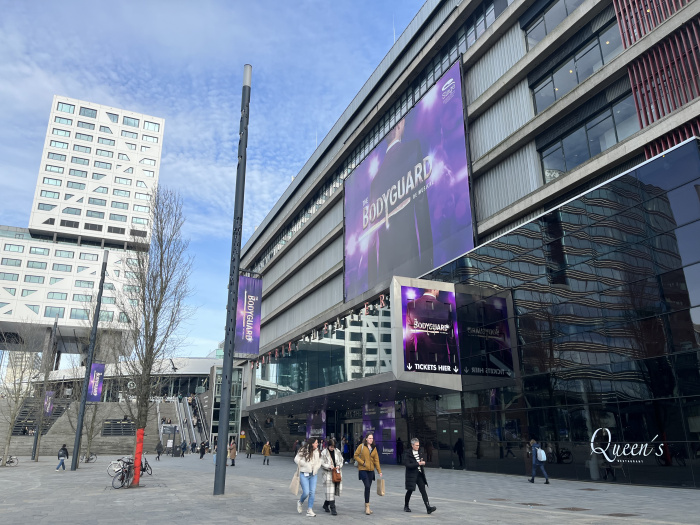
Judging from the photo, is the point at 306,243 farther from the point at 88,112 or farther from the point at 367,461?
the point at 88,112

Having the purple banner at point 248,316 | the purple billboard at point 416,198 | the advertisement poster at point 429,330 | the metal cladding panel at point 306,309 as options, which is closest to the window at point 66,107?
the metal cladding panel at point 306,309

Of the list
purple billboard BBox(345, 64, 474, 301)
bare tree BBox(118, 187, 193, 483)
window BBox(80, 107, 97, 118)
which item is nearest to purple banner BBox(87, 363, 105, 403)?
bare tree BBox(118, 187, 193, 483)

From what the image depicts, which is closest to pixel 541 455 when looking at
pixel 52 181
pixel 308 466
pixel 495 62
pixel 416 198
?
pixel 308 466

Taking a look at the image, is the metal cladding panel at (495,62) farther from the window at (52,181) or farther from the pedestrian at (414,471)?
the window at (52,181)

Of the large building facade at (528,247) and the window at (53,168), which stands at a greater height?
the window at (53,168)

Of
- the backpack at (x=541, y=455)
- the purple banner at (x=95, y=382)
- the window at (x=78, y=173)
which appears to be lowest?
the backpack at (x=541, y=455)

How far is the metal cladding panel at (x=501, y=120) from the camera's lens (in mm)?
25562

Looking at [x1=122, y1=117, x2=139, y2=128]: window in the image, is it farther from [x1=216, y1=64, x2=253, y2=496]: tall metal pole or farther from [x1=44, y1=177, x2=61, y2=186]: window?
[x1=216, y1=64, x2=253, y2=496]: tall metal pole

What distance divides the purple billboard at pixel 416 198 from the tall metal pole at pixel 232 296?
14.7 metres

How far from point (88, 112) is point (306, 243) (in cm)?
6544

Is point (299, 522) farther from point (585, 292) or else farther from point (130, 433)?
point (130, 433)

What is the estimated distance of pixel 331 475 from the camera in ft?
38.4

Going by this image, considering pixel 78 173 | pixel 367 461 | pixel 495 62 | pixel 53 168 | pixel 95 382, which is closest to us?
pixel 367 461

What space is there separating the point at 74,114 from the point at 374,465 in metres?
101
